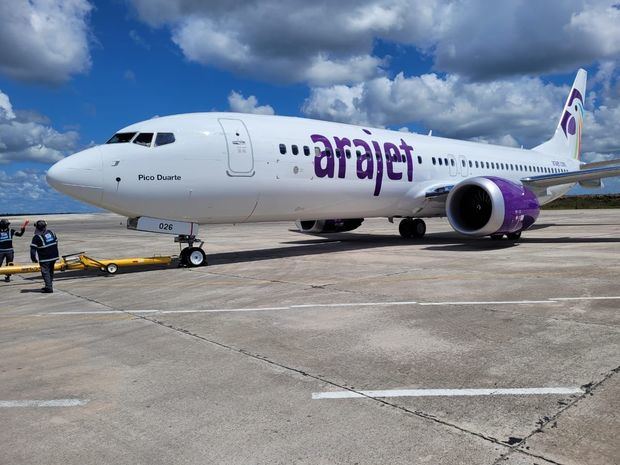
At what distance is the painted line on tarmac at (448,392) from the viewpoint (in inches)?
151

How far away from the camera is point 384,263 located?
12.1 metres

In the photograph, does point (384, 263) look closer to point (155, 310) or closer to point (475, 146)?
point (155, 310)

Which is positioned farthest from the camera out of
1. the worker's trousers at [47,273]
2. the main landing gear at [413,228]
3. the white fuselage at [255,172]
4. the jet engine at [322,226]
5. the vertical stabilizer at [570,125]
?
the vertical stabilizer at [570,125]

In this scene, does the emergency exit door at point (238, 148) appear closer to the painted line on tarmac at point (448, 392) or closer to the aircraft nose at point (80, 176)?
the aircraft nose at point (80, 176)

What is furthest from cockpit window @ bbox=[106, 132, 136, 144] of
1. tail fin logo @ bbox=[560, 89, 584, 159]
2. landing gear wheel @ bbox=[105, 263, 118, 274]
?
tail fin logo @ bbox=[560, 89, 584, 159]

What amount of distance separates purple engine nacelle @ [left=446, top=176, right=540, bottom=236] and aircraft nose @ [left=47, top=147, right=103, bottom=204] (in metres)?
10.2

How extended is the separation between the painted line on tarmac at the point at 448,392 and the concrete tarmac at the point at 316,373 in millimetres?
22

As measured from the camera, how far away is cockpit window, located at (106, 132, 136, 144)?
1103 cm

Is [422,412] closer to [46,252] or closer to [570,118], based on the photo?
[46,252]

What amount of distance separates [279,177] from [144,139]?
3423 millimetres

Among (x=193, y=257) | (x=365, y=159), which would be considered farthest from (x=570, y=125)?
(x=193, y=257)

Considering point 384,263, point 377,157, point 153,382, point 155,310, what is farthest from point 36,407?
point 377,157

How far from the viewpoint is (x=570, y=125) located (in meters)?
28.3

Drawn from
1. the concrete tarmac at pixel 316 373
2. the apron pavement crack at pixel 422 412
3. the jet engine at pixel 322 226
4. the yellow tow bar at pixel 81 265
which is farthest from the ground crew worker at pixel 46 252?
the jet engine at pixel 322 226
